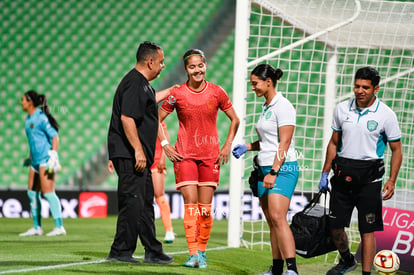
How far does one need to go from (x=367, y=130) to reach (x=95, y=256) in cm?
250

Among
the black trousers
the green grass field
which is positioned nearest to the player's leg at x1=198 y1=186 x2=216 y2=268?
the green grass field

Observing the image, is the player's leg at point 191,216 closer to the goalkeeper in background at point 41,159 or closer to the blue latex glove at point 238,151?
the blue latex glove at point 238,151

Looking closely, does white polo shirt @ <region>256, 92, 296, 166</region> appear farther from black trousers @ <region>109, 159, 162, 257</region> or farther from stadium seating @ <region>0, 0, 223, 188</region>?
stadium seating @ <region>0, 0, 223, 188</region>

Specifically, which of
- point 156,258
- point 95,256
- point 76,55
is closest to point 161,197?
point 95,256

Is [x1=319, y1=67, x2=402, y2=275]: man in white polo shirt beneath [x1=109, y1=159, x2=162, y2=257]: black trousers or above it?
above

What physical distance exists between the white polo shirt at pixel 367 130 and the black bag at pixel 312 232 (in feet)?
1.52

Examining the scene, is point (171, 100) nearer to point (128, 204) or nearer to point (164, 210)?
point (128, 204)

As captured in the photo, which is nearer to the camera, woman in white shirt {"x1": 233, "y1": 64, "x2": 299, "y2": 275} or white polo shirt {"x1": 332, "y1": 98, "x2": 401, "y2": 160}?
woman in white shirt {"x1": 233, "y1": 64, "x2": 299, "y2": 275}

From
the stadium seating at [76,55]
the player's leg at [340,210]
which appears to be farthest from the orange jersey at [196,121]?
the stadium seating at [76,55]

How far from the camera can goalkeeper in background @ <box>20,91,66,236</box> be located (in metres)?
8.41

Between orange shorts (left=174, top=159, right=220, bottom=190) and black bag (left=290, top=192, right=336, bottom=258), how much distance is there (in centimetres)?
71

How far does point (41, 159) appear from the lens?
27.7 ft

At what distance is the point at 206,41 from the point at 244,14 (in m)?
6.53

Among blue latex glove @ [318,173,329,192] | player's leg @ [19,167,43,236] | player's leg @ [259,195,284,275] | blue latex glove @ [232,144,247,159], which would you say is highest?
blue latex glove @ [232,144,247,159]
